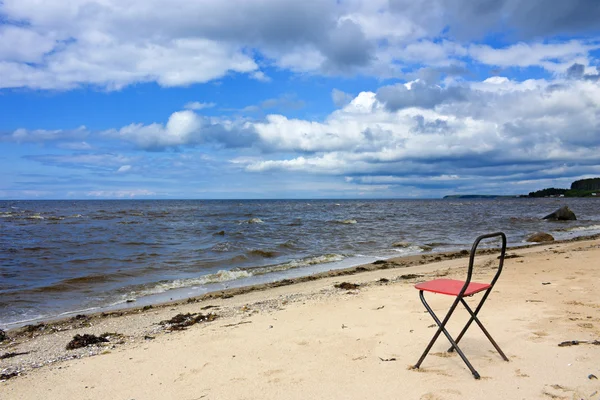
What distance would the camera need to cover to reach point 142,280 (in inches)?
458

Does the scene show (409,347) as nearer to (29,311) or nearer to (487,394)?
(487,394)

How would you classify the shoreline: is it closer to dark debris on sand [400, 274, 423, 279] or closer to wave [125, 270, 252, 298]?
wave [125, 270, 252, 298]

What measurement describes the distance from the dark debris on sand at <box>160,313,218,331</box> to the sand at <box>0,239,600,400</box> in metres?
0.19

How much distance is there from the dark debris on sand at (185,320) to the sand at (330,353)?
192 millimetres

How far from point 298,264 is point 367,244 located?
6.09 metres

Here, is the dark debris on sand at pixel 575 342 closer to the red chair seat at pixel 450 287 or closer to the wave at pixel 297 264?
the red chair seat at pixel 450 287

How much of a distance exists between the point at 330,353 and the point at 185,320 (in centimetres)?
339

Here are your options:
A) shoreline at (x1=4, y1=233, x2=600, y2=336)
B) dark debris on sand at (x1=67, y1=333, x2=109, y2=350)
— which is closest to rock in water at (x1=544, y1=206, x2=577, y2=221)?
shoreline at (x1=4, y1=233, x2=600, y2=336)

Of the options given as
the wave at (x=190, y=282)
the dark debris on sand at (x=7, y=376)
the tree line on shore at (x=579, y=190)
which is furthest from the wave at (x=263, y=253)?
the tree line on shore at (x=579, y=190)

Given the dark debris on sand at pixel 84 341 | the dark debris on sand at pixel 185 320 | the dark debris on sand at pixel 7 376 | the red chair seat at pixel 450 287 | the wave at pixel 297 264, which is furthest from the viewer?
the wave at pixel 297 264

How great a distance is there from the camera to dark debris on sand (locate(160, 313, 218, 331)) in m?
6.51

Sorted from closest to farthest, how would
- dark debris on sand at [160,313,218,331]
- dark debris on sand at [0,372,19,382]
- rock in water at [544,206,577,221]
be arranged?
dark debris on sand at [0,372,19,382] < dark debris on sand at [160,313,218,331] < rock in water at [544,206,577,221]

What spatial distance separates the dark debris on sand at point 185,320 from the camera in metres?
6.51

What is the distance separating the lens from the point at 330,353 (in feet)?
14.7
